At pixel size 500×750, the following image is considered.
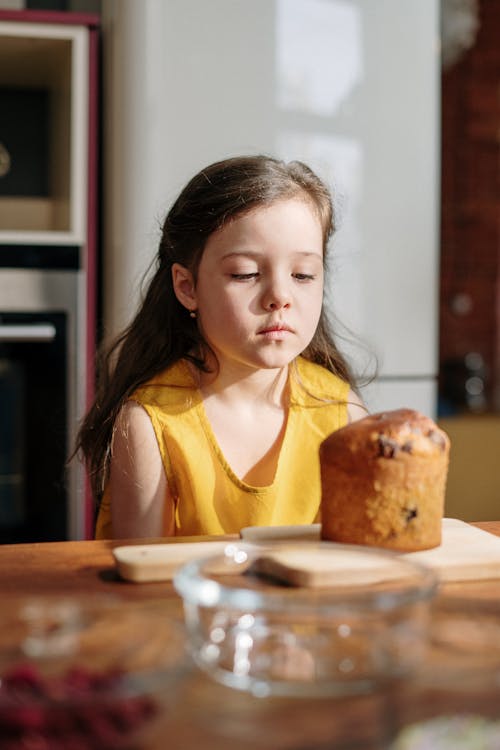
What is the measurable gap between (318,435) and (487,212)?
3.44m

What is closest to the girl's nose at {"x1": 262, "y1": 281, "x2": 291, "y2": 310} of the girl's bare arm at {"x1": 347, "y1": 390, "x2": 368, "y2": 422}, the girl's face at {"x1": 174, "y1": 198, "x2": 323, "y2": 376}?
the girl's face at {"x1": 174, "y1": 198, "x2": 323, "y2": 376}

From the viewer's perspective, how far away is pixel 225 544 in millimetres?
891

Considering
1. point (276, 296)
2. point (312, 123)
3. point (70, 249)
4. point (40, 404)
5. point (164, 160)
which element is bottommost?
point (40, 404)

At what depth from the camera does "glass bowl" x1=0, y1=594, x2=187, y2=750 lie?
18.1 inches

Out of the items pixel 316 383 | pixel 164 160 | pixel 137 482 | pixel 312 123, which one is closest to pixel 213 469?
pixel 137 482

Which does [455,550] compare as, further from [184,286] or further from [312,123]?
[312,123]

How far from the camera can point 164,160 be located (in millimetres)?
2461

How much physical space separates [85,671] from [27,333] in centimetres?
189

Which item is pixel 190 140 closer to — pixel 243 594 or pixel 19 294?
pixel 19 294

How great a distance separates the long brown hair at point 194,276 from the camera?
1255 millimetres

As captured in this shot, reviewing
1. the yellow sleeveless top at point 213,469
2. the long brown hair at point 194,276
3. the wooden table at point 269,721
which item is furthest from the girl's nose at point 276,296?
the wooden table at point 269,721

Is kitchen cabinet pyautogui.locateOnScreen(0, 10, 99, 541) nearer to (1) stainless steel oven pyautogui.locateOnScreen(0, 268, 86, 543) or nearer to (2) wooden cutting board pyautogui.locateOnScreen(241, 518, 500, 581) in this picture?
(1) stainless steel oven pyautogui.locateOnScreen(0, 268, 86, 543)

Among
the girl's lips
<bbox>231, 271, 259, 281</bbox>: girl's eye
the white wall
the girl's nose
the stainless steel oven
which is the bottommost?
the stainless steel oven

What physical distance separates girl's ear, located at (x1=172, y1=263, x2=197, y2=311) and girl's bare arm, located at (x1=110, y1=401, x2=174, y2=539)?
0.15 meters
